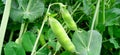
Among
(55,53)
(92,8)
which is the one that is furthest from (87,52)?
(92,8)

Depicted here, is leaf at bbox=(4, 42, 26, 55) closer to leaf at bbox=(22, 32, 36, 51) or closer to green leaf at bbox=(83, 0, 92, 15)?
leaf at bbox=(22, 32, 36, 51)

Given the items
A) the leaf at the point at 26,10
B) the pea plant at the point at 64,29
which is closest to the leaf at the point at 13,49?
the pea plant at the point at 64,29

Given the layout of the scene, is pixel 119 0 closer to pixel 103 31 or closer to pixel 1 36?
pixel 103 31

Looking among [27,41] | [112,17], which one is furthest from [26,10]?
[112,17]

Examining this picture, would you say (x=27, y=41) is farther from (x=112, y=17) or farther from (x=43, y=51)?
(x=112, y=17)

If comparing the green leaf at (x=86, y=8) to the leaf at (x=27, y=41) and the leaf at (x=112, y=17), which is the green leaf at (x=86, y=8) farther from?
the leaf at (x=27, y=41)

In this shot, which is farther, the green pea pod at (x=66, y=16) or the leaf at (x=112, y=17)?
the leaf at (x=112, y=17)
